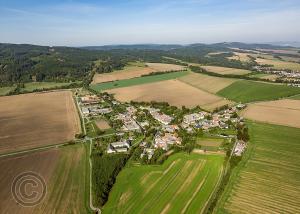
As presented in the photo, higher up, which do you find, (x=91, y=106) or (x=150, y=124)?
(x=91, y=106)

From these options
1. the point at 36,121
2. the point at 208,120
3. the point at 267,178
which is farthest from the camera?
the point at 36,121

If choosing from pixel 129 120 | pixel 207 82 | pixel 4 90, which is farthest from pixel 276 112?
pixel 4 90

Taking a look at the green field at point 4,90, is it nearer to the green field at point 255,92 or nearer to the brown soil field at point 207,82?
the brown soil field at point 207,82

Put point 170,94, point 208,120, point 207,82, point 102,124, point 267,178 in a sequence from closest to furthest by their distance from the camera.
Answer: point 267,178 → point 208,120 → point 102,124 → point 170,94 → point 207,82

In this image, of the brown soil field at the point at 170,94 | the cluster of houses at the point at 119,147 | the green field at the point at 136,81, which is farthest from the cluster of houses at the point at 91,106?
the cluster of houses at the point at 119,147

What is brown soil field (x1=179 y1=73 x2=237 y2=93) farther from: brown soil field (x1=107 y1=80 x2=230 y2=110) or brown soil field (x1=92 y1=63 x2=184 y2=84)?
brown soil field (x1=92 y1=63 x2=184 y2=84)

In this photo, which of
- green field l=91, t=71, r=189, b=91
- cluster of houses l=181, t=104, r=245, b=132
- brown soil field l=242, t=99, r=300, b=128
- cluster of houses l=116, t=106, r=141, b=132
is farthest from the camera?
green field l=91, t=71, r=189, b=91

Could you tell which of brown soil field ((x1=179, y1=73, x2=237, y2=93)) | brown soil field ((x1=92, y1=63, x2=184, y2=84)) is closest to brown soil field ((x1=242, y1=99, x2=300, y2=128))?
brown soil field ((x1=179, y1=73, x2=237, y2=93))

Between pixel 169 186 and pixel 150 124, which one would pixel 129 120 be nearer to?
pixel 150 124
